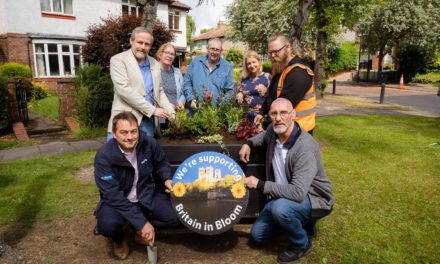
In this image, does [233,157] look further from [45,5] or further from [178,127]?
[45,5]

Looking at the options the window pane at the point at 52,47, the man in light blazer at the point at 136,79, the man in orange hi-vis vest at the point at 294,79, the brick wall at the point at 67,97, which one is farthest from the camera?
the window pane at the point at 52,47

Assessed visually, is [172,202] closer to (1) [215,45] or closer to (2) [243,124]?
(2) [243,124]

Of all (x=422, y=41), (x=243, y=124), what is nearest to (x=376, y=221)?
(x=243, y=124)

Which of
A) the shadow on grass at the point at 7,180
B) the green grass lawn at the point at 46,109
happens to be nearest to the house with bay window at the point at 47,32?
the green grass lawn at the point at 46,109

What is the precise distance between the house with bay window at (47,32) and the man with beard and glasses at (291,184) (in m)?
16.6

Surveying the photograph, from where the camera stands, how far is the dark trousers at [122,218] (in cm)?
297

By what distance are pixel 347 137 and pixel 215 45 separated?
17.8 feet

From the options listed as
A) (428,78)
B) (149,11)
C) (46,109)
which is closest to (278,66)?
(149,11)

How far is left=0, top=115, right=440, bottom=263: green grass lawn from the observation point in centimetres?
339

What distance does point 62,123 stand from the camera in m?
9.57

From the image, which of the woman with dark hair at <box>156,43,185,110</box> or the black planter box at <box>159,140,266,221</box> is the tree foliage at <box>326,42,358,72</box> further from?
the black planter box at <box>159,140,266,221</box>

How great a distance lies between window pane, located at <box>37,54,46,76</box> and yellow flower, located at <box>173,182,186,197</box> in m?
20.3

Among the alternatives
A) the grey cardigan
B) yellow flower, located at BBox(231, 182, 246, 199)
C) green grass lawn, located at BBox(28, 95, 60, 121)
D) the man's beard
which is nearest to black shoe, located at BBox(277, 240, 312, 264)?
the grey cardigan

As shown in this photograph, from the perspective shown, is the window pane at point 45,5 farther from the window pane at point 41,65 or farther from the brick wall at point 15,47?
the window pane at point 41,65
